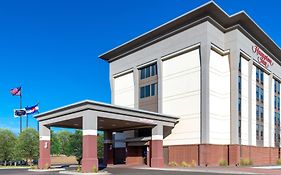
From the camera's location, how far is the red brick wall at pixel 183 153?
4212 centimetres

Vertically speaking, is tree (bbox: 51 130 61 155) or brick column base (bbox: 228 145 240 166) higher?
brick column base (bbox: 228 145 240 166)

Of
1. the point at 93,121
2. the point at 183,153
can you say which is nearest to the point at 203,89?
the point at 183,153

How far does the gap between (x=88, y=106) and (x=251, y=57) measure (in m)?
27.1

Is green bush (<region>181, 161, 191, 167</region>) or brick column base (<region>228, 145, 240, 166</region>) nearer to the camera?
green bush (<region>181, 161, 191, 167</region>)

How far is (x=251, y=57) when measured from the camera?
4878 centimetres

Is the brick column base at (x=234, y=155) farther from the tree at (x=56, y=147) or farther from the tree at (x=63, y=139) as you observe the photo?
the tree at (x=56, y=147)

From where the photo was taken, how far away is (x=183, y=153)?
43469mm

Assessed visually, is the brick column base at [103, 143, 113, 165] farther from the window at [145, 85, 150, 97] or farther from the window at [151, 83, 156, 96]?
the window at [151, 83, 156, 96]

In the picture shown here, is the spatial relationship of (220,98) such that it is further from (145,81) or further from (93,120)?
(93,120)

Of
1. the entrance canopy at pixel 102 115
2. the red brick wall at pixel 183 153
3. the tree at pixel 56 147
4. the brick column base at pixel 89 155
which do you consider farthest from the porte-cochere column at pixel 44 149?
the tree at pixel 56 147

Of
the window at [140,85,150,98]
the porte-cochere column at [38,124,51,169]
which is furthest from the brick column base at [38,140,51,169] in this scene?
the window at [140,85,150,98]

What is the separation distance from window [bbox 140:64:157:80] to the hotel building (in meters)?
0.15

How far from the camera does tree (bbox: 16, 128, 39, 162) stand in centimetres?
5659

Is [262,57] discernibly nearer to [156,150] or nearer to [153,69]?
→ [153,69]
